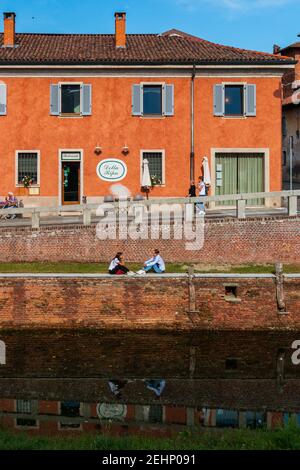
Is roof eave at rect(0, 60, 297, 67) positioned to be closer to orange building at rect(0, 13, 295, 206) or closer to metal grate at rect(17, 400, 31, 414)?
orange building at rect(0, 13, 295, 206)

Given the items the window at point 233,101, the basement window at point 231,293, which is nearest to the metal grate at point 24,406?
the basement window at point 231,293

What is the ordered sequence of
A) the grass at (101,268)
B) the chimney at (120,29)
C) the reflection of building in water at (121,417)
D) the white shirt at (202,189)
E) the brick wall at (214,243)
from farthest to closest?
the chimney at (120,29) → the white shirt at (202,189) → the brick wall at (214,243) → the grass at (101,268) → the reflection of building in water at (121,417)

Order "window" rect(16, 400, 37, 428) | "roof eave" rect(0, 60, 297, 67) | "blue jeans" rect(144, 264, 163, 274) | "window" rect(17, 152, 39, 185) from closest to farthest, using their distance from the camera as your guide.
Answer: "window" rect(16, 400, 37, 428)
"blue jeans" rect(144, 264, 163, 274)
"roof eave" rect(0, 60, 297, 67)
"window" rect(17, 152, 39, 185)

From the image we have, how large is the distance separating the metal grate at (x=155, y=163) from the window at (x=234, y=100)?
3135 millimetres

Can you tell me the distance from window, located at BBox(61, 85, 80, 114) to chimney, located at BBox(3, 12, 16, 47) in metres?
3.71

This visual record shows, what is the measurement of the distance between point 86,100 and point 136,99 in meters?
2.17

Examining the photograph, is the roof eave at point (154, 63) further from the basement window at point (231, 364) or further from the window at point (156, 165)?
the basement window at point (231, 364)

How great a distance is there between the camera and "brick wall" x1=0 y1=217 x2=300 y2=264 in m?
21.7

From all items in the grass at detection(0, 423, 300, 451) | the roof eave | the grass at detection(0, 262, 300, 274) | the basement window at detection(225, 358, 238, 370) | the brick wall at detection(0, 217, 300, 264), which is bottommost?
the basement window at detection(225, 358, 238, 370)

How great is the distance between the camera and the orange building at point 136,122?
28.7m

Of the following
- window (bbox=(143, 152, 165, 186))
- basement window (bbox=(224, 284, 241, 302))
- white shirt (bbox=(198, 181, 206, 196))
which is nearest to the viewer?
basement window (bbox=(224, 284, 241, 302))

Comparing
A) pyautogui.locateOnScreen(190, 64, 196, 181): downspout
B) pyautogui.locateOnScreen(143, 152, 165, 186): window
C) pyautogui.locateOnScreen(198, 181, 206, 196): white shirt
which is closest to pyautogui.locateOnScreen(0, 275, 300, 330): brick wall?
pyautogui.locateOnScreen(198, 181, 206, 196): white shirt

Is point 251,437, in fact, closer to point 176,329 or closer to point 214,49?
point 176,329
